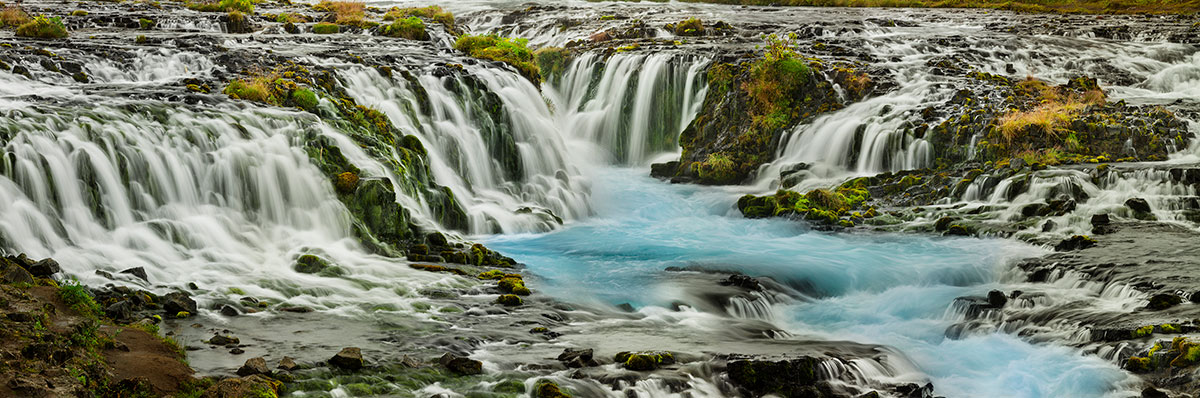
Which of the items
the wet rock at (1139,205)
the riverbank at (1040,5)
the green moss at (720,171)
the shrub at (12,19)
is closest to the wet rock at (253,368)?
the wet rock at (1139,205)

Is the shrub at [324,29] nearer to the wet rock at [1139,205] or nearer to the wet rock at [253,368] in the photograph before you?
the wet rock at [253,368]

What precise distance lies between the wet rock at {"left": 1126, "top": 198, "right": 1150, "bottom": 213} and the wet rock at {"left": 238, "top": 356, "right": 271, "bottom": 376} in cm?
1300

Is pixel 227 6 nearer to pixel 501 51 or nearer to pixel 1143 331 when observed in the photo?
pixel 501 51

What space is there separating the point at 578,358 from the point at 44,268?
17.3 feet

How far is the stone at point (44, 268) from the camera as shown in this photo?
8867mm

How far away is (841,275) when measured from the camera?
506 inches

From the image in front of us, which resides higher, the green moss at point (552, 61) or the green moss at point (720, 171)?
the green moss at point (552, 61)

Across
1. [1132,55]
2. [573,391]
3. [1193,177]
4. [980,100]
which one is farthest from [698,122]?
[573,391]

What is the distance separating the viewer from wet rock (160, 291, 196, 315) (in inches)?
356

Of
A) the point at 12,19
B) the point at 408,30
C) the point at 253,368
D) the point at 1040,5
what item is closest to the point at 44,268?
the point at 253,368

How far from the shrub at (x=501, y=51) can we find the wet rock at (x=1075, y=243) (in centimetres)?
1238

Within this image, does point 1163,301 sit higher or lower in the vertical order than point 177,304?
lower

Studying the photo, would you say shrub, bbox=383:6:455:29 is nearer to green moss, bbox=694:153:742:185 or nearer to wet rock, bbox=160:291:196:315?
green moss, bbox=694:153:742:185

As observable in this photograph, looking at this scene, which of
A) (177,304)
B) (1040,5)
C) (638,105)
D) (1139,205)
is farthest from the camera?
(1040,5)
